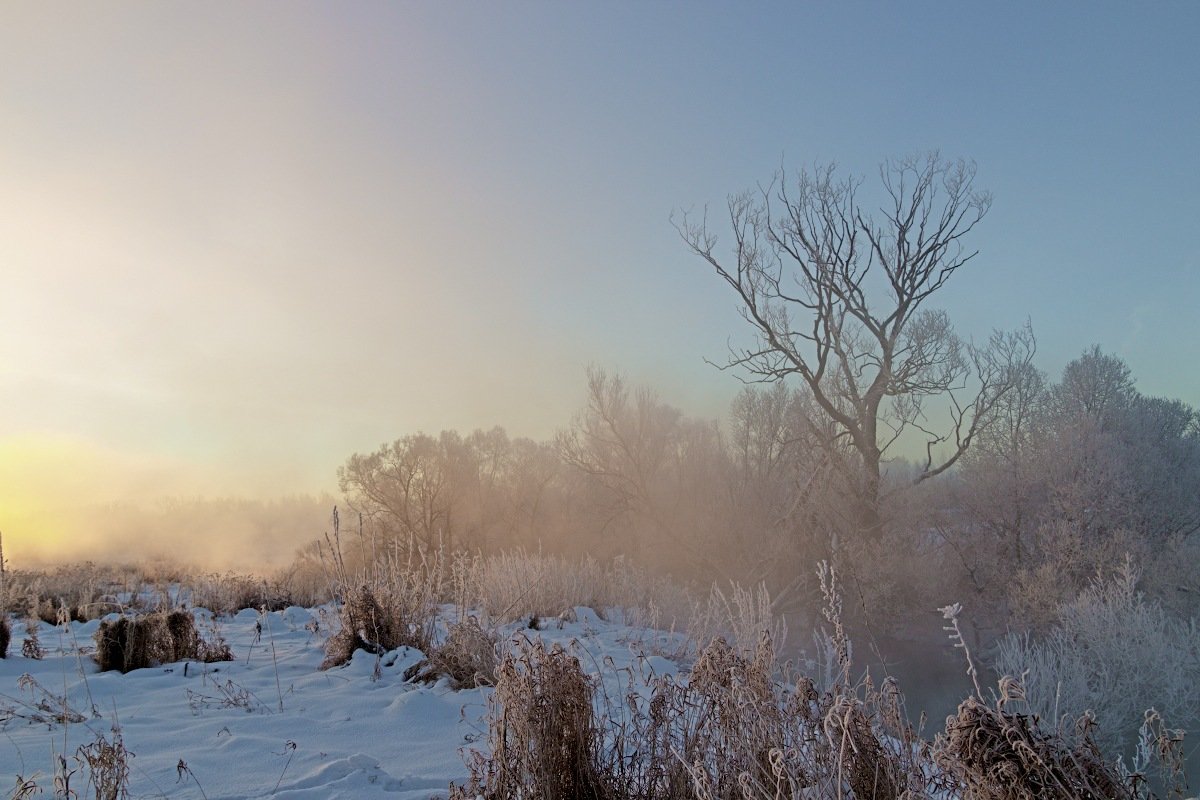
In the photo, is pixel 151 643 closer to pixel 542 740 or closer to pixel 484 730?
pixel 484 730

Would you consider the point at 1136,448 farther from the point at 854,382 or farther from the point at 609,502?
the point at 609,502

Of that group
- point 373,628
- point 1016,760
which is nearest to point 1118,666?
point 373,628

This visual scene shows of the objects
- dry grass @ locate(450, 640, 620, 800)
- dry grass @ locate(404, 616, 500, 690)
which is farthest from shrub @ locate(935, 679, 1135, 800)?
dry grass @ locate(404, 616, 500, 690)

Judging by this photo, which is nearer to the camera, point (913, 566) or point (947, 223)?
point (913, 566)

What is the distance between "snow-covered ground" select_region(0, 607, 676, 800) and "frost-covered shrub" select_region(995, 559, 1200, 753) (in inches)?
317

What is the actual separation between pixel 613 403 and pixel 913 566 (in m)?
10.1

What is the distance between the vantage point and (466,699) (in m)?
5.23

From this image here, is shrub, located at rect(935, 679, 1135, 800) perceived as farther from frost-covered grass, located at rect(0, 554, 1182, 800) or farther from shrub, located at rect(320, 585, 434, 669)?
shrub, located at rect(320, 585, 434, 669)

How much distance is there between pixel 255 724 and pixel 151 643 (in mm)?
2807

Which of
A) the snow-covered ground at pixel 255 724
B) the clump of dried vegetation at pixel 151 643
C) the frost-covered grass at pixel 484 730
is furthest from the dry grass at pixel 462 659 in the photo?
the clump of dried vegetation at pixel 151 643

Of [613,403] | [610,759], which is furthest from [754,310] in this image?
[610,759]

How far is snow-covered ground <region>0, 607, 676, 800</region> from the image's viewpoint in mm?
3373

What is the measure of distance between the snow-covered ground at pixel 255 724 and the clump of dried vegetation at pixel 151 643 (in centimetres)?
18

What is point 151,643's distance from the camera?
642cm
